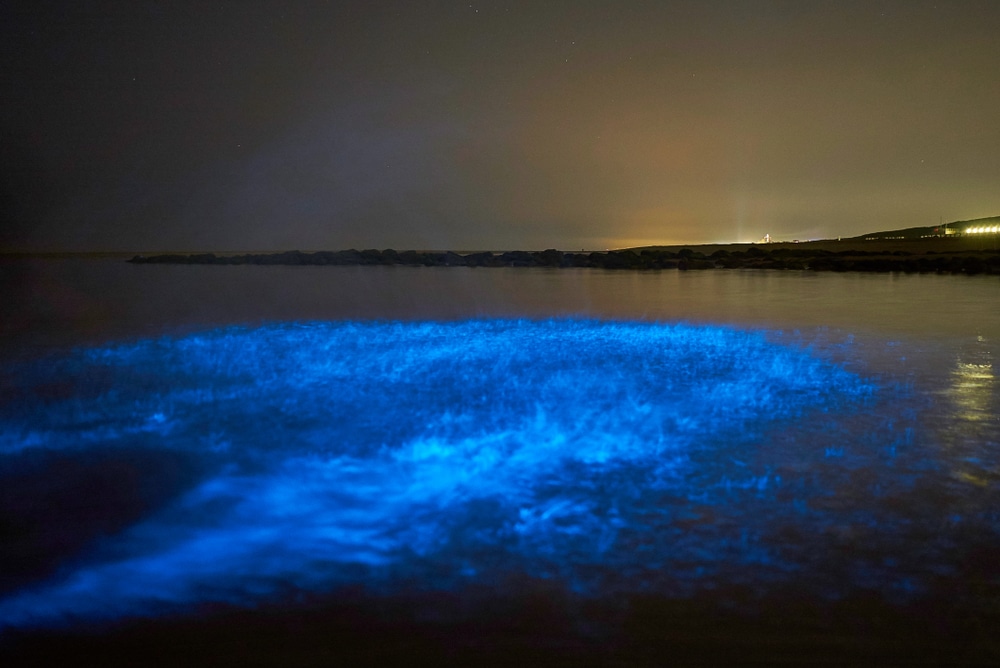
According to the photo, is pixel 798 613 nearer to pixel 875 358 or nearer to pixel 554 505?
pixel 554 505

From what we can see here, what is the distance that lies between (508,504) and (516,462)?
2.12ft

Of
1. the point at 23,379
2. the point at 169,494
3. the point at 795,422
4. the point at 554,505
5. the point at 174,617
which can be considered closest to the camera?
the point at 174,617

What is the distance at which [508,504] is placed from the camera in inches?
130

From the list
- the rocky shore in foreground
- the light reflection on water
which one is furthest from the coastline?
the light reflection on water

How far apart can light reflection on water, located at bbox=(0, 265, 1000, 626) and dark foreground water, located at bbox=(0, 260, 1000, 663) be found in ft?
0.06

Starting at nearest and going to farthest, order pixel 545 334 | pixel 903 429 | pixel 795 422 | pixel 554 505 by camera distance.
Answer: pixel 554 505, pixel 903 429, pixel 795 422, pixel 545 334

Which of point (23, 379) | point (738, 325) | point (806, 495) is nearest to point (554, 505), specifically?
point (806, 495)

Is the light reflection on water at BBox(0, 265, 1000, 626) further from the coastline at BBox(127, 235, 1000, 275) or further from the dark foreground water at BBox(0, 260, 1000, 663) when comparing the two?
the coastline at BBox(127, 235, 1000, 275)

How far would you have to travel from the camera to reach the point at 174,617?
2.35 m

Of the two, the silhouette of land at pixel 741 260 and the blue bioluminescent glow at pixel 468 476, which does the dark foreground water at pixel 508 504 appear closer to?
the blue bioluminescent glow at pixel 468 476

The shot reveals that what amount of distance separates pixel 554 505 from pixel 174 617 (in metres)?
1.66

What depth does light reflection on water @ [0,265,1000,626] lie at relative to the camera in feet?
8.67

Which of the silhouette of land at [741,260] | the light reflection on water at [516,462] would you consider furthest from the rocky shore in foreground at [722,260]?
the light reflection on water at [516,462]

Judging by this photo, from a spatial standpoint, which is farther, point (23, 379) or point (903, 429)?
point (23, 379)
